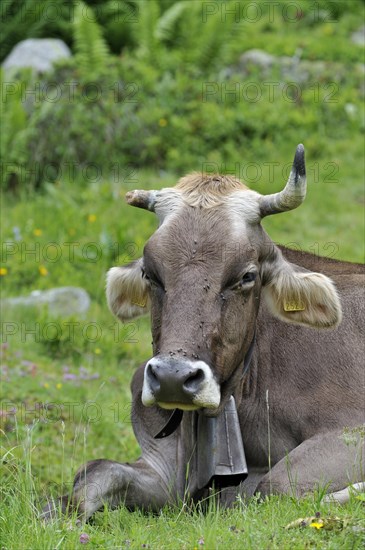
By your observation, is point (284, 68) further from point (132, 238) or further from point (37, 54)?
point (132, 238)

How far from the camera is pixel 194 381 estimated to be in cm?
627

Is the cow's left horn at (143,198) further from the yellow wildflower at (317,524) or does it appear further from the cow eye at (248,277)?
the yellow wildflower at (317,524)

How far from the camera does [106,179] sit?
1527 cm

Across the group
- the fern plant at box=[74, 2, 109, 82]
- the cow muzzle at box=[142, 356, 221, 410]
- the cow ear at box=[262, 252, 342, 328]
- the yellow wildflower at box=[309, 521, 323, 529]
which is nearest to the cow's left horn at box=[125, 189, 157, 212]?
the cow ear at box=[262, 252, 342, 328]

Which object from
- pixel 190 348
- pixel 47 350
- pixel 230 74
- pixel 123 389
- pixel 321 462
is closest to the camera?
pixel 190 348

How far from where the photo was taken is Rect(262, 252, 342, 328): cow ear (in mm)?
7422

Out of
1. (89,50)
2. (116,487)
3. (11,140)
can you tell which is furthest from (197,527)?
(89,50)

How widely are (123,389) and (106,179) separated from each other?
5.36 meters

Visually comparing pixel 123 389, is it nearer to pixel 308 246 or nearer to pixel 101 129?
pixel 308 246

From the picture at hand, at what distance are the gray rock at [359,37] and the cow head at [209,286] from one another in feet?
38.1

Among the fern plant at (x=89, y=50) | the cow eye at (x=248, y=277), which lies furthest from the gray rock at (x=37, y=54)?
the cow eye at (x=248, y=277)

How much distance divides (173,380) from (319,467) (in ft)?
4.98

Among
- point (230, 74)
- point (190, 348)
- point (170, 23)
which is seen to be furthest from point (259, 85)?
point (190, 348)

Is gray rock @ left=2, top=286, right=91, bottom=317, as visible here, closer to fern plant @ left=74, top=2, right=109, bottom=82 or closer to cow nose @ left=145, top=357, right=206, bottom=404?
fern plant @ left=74, top=2, right=109, bottom=82
